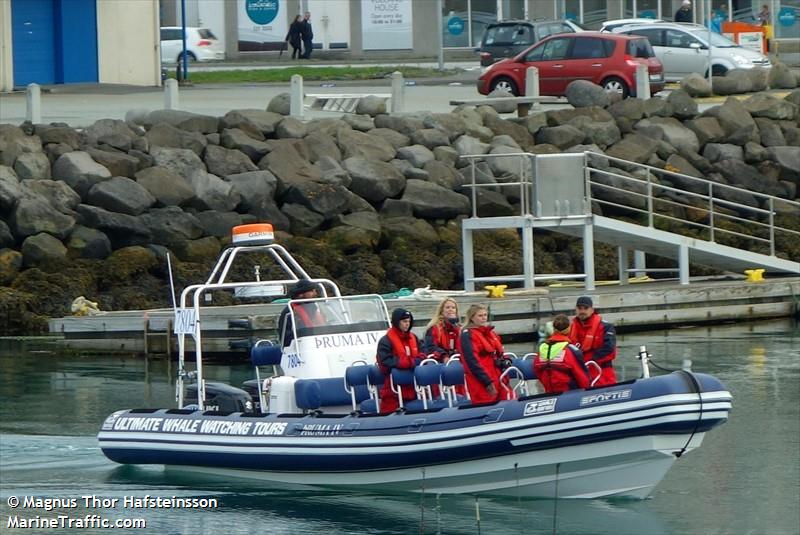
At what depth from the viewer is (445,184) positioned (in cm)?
2720

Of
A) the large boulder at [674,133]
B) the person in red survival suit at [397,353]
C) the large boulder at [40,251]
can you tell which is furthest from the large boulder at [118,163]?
the person in red survival suit at [397,353]

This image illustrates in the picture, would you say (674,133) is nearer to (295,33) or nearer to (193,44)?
(295,33)

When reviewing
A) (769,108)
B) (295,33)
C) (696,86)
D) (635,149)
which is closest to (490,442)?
(635,149)

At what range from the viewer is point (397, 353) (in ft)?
45.8

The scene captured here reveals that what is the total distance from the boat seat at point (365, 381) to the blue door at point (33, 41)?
2321cm

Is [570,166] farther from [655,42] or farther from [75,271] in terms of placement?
[655,42]

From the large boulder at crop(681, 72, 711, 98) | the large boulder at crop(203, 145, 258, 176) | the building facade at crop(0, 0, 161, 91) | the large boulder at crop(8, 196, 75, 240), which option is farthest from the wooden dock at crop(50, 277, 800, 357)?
the building facade at crop(0, 0, 161, 91)

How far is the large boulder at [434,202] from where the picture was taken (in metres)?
26.3

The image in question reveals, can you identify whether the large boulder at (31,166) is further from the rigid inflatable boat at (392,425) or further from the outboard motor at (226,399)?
the outboard motor at (226,399)

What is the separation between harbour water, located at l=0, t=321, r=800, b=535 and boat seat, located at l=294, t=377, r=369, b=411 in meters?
0.76

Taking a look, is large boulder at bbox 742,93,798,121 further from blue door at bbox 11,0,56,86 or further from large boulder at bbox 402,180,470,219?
blue door at bbox 11,0,56,86

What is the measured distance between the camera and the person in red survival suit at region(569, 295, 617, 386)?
13555 mm

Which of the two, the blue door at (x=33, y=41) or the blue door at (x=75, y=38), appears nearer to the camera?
the blue door at (x=33, y=41)

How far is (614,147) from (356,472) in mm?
15872
